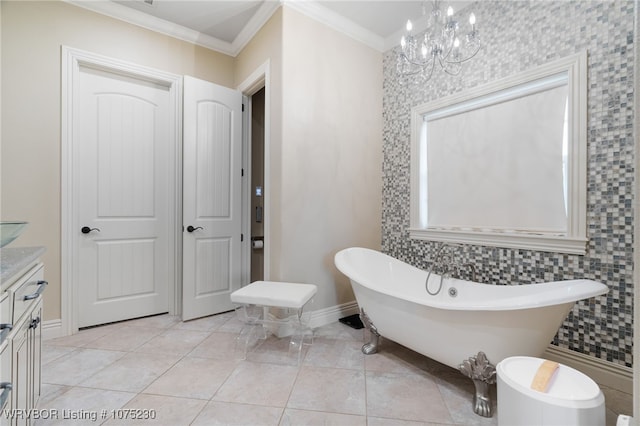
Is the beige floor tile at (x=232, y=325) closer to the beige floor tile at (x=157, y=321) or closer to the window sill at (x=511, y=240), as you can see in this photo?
the beige floor tile at (x=157, y=321)

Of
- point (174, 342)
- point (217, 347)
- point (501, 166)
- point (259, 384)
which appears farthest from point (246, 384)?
point (501, 166)

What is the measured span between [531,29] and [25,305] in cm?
312

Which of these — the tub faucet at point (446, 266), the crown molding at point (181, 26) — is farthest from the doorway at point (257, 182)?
the tub faucet at point (446, 266)

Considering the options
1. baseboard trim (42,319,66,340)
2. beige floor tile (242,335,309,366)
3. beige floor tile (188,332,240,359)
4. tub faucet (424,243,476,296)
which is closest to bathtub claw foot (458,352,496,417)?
tub faucet (424,243,476,296)

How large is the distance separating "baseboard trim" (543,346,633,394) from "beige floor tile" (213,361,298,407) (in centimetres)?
169

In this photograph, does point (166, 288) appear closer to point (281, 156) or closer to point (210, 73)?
point (281, 156)

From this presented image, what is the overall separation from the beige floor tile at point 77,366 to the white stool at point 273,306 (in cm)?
86

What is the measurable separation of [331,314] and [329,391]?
3.38 feet

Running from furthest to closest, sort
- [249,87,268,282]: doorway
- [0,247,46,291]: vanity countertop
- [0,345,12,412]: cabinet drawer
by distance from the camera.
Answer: [249,87,268,282]: doorway → [0,247,46,291]: vanity countertop → [0,345,12,412]: cabinet drawer

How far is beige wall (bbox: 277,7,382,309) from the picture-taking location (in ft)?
7.80

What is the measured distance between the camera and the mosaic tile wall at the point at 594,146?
155 centimetres

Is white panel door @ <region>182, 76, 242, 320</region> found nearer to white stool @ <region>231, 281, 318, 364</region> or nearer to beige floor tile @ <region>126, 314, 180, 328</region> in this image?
beige floor tile @ <region>126, 314, 180, 328</region>

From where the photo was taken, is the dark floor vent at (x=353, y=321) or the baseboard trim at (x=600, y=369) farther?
the dark floor vent at (x=353, y=321)

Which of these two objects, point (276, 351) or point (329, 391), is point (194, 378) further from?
point (329, 391)
